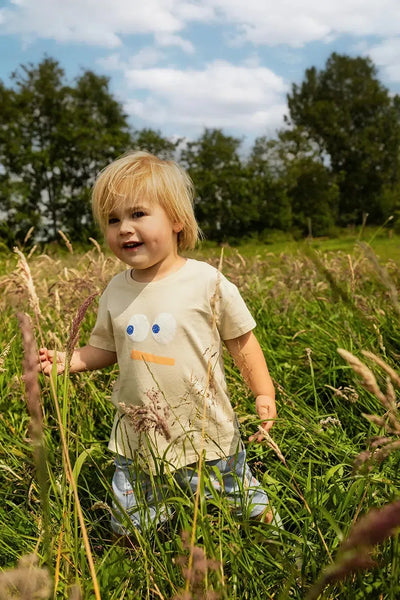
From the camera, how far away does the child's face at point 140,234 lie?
203cm

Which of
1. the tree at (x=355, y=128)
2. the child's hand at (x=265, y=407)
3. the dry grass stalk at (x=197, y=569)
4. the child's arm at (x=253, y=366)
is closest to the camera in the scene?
the dry grass stalk at (x=197, y=569)

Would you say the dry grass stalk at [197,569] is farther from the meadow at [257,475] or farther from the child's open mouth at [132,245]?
the child's open mouth at [132,245]

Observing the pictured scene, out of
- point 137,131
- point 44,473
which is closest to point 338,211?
point 137,131

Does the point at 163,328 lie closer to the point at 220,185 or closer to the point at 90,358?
the point at 90,358

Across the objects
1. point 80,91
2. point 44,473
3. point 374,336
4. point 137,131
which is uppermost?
point 80,91

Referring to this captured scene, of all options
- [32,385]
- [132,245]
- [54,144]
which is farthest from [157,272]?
[54,144]

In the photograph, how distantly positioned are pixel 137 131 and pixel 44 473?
45.2 meters

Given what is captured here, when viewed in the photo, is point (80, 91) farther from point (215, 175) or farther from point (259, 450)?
point (259, 450)

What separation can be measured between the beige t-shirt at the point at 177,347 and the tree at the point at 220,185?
37.6m

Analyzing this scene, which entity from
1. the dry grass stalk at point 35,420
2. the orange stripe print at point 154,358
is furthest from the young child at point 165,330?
the dry grass stalk at point 35,420

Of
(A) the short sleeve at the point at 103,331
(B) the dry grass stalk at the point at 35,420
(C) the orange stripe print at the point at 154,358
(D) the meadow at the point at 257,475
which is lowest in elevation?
(D) the meadow at the point at 257,475

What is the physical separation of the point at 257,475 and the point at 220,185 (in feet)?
137

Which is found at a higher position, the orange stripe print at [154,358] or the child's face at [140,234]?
the child's face at [140,234]

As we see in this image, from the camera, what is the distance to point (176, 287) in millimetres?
2068
